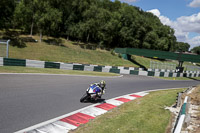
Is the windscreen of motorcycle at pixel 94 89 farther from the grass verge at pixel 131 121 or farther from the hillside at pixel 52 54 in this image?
the hillside at pixel 52 54

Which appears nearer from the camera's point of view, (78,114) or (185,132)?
(185,132)

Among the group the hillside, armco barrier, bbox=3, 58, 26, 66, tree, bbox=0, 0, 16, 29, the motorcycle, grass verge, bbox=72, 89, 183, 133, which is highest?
tree, bbox=0, 0, 16, 29

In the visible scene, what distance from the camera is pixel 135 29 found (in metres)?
67.1

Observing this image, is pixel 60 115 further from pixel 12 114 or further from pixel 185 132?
pixel 185 132

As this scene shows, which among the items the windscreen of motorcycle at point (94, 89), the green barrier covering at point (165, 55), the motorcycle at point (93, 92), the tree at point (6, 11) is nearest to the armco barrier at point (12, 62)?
the motorcycle at point (93, 92)

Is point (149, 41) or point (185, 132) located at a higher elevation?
point (149, 41)

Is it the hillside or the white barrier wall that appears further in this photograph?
the hillside

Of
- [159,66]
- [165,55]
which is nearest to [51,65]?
[159,66]

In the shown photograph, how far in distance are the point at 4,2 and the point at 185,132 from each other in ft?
124

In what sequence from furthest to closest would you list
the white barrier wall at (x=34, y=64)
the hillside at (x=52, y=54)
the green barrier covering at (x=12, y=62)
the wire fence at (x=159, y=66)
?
the wire fence at (x=159, y=66) → the hillside at (x=52, y=54) → the white barrier wall at (x=34, y=64) → the green barrier covering at (x=12, y=62)

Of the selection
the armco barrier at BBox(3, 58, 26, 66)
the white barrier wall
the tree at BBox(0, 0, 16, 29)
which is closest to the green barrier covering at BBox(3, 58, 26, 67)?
the armco barrier at BBox(3, 58, 26, 66)

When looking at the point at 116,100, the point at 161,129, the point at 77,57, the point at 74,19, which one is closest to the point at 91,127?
the point at 161,129

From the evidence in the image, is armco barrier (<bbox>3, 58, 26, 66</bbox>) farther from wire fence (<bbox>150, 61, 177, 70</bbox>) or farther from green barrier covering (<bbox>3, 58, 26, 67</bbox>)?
wire fence (<bbox>150, 61, 177, 70</bbox>)

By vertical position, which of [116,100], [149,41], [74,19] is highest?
[74,19]
